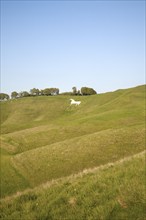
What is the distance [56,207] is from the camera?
32.1 feet

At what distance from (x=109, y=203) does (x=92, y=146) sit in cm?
2861

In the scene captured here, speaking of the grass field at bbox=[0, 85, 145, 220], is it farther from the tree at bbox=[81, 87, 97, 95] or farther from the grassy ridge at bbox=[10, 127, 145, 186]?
the tree at bbox=[81, 87, 97, 95]

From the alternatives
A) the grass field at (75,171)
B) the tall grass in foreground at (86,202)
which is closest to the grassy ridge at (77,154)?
the grass field at (75,171)

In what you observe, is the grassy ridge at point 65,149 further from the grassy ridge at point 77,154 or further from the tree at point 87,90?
the tree at point 87,90

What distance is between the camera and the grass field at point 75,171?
9.56 metres

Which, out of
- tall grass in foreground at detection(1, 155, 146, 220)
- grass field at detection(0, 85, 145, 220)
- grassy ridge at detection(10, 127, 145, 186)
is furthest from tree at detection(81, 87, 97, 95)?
tall grass in foreground at detection(1, 155, 146, 220)

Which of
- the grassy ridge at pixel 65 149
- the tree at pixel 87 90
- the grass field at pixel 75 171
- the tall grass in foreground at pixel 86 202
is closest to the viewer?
the tall grass in foreground at pixel 86 202

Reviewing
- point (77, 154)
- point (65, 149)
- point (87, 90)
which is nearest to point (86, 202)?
point (77, 154)

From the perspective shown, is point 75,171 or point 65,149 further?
point 65,149

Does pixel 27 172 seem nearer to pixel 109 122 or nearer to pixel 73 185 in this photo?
pixel 73 185

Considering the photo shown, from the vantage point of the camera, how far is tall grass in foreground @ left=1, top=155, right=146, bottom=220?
29.5ft

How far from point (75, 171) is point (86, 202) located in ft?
65.0

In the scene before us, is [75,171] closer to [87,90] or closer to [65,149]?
[65,149]

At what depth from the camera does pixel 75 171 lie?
29.4 metres
